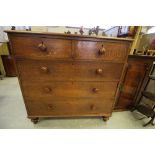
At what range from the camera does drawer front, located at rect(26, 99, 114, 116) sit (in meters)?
1.23

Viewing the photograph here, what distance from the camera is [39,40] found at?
35.0 inches

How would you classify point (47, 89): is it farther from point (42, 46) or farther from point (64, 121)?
point (64, 121)

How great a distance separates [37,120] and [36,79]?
68cm

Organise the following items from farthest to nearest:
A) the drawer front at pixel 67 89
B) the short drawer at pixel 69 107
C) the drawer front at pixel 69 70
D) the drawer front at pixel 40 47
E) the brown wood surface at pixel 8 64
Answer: the brown wood surface at pixel 8 64, the short drawer at pixel 69 107, the drawer front at pixel 67 89, the drawer front at pixel 69 70, the drawer front at pixel 40 47

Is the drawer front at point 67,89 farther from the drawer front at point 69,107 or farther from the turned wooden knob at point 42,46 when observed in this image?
the turned wooden knob at point 42,46

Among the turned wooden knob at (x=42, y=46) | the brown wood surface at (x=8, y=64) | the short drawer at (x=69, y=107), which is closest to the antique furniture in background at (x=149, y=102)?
the short drawer at (x=69, y=107)

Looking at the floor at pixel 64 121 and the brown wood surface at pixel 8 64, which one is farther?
the brown wood surface at pixel 8 64

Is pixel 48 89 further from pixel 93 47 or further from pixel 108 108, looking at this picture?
pixel 108 108

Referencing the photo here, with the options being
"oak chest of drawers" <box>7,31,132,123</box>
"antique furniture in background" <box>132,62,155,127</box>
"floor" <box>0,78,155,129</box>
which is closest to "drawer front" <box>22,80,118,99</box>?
"oak chest of drawers" <box>7,31,132,123</box>

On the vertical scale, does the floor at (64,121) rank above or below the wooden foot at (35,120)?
below

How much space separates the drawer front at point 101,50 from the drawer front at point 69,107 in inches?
22.3

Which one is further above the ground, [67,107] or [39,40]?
[39,40]

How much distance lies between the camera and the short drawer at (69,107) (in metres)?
1.23
